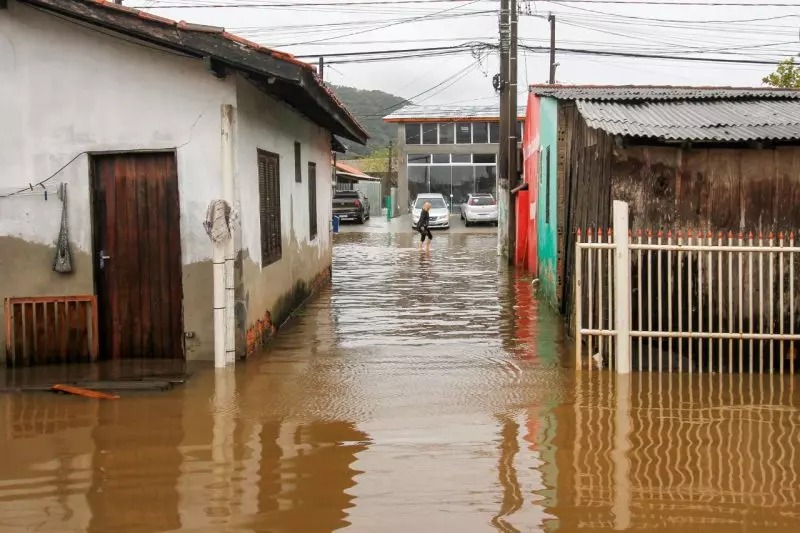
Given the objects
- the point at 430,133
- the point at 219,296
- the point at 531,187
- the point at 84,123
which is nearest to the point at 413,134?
the point at 430,133

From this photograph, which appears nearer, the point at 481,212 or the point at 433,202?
the point at 481,212

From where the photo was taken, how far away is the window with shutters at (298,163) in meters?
14.2

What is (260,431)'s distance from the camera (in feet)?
23.2

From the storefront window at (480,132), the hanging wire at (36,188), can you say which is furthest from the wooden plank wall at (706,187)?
the storefront window at (480,132)

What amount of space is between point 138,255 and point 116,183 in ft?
2.66

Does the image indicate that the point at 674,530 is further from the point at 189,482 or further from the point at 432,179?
the point at 432,179

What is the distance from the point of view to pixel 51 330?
382 inches

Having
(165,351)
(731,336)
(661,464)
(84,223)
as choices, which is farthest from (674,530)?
(84,223)

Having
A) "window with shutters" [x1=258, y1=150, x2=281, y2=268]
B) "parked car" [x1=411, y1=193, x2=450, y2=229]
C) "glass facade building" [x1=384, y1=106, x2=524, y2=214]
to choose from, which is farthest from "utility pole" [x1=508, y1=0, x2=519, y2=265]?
"glass facade building" [x1=384, y1=106, x2=524, y2=214]

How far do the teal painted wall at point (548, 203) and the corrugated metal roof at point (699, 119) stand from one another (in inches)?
107

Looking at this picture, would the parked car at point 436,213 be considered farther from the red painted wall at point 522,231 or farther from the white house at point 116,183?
the white house at point 116,183

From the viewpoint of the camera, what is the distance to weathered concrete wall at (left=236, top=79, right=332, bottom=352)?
A: 10.1m

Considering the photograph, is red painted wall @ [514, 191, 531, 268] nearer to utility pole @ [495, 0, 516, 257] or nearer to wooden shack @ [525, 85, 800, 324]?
utility pole @ [495, 0, 516, 257]

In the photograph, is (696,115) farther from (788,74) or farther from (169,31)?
(788,74)
